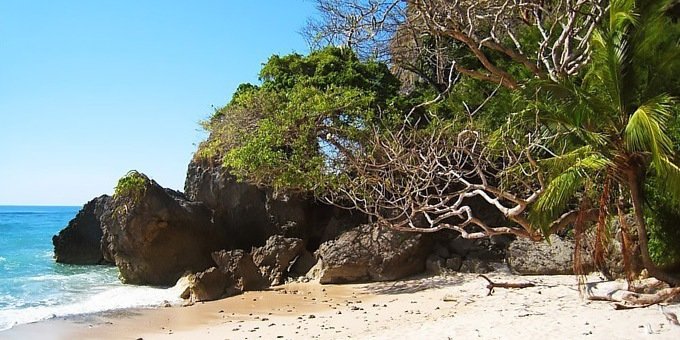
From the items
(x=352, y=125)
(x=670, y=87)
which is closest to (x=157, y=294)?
(x=352, y=125)

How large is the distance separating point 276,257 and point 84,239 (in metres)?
17.7

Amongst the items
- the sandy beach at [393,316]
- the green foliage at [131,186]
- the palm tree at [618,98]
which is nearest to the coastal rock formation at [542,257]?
the sandy beach at [393,316]

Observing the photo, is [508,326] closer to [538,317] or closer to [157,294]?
[538,317]

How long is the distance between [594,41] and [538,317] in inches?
165

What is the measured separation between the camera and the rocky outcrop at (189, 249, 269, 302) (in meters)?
13.3

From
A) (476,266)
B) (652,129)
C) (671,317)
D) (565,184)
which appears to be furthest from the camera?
(476,266)

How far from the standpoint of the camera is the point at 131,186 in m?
17.6

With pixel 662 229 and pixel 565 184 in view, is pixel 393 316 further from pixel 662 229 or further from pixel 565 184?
pixel 662 229

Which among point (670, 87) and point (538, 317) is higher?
point (670, 87)

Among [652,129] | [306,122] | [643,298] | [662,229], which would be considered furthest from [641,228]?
[306,122]

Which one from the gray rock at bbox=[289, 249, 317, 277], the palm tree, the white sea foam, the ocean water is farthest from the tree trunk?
the ocean water

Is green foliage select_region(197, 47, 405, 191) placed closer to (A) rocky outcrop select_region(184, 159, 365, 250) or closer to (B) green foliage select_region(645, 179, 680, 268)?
(A) rocky outcrop select_region(184, 159, 365, 250)

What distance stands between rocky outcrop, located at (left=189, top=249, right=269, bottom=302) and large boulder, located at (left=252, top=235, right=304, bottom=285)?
37 centimetres

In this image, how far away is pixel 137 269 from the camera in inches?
696
